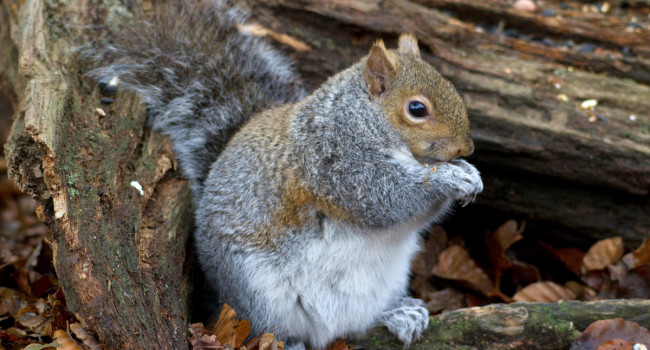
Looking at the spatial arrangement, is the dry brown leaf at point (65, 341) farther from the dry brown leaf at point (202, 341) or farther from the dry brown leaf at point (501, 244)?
the dry brown leaf at point (501, 244)

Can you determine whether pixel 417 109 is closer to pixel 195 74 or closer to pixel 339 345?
pixel 339 345

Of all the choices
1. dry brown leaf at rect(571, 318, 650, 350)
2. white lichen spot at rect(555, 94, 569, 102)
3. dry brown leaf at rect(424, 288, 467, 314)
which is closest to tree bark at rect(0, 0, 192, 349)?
dry brown leaf at rect(424, 288, 467, 314)

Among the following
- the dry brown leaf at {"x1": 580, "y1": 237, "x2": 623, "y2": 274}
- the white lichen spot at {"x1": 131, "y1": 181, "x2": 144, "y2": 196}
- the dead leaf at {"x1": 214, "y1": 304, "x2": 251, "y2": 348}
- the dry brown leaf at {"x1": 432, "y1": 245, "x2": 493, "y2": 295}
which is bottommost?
the dry brown leaf at {"x1": 432, "y1": 245, "x2": 493, "y2": 295}

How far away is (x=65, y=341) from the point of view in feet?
5.66

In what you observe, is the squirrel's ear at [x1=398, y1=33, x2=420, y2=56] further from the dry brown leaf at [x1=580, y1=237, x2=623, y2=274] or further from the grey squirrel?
the dry brown leaf at [x1=580, y1=237, x2=623, y2=274]

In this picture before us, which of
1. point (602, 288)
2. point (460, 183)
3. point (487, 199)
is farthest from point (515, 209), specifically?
point (460, 183)

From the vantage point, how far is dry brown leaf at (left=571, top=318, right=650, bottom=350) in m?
2.11

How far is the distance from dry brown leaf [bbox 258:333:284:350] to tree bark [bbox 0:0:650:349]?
0.26 meters

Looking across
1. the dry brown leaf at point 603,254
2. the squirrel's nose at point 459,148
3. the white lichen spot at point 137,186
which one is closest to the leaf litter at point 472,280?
the dry brown leaf at point 603,254

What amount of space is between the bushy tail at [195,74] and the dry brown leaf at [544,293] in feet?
4.65

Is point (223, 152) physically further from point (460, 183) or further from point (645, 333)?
point (645, 333)

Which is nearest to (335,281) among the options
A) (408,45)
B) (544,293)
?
(408,45)

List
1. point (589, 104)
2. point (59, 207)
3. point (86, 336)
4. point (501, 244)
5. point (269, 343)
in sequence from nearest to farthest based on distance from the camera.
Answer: point (86, 336), point (59, 207), point (269, 343), point (589, 104), point (501, 244)

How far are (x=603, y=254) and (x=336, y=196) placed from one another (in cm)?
147
